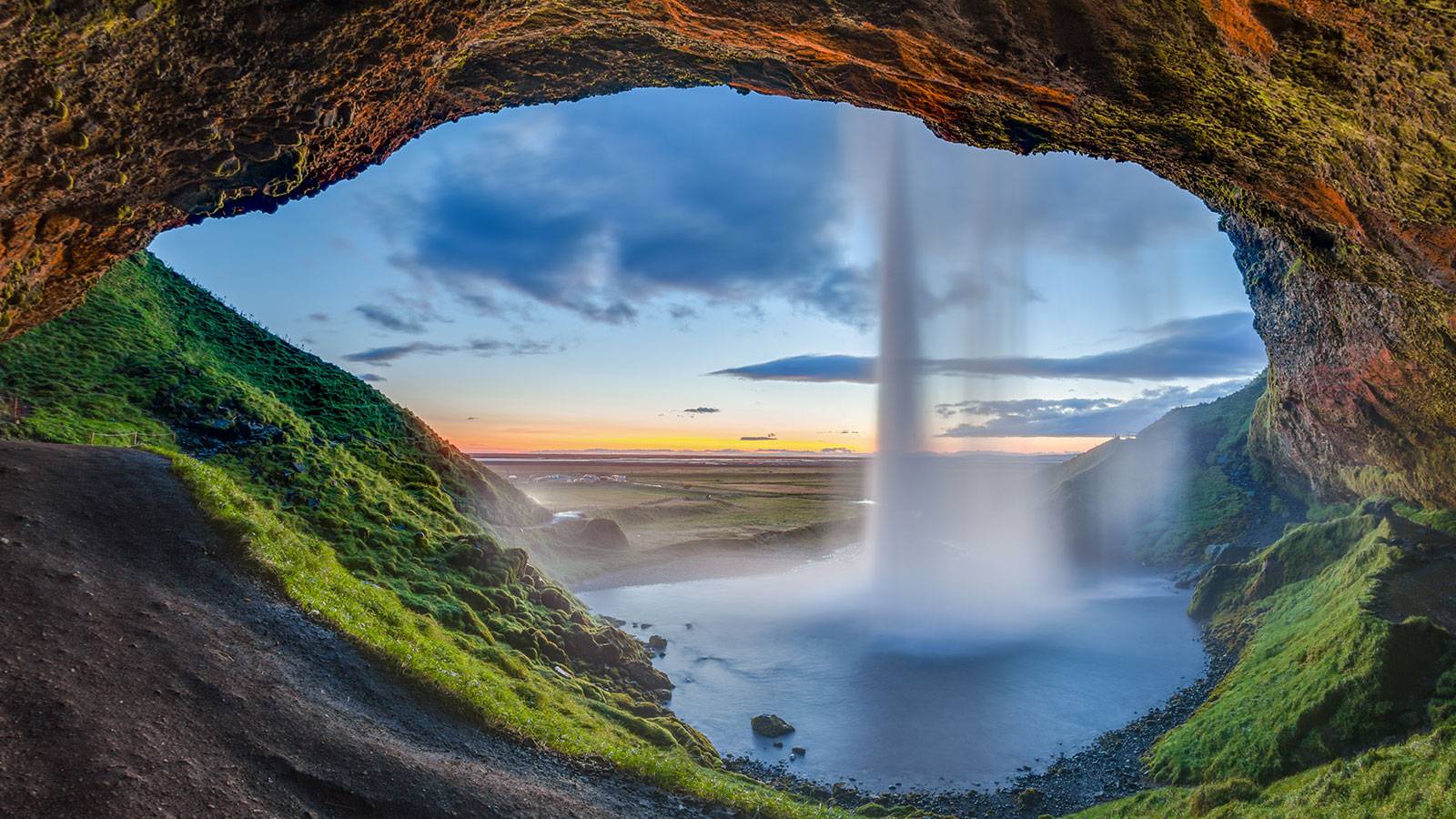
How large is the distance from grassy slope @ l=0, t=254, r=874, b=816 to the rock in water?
3731 millimetres

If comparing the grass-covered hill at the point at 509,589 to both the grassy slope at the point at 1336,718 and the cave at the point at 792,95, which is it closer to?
the grassy slope at the point at 1336,718

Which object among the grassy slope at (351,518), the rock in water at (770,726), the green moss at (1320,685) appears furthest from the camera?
the rock in water at (770,726)

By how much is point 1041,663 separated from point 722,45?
3682cm

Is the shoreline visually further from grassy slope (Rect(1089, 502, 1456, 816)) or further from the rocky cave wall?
the rocky cave wall

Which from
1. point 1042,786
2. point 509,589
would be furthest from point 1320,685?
point 509,589

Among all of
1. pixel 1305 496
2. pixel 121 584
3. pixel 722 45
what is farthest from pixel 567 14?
pixel 1305 496

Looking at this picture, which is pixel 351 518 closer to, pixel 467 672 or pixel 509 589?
pixel 509 589

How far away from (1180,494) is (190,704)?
73.5m

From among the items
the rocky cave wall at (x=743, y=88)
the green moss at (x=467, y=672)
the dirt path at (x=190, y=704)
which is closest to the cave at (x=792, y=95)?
the rocky cave wall at (x=743, y=88)

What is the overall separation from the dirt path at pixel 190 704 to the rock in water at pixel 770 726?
45.1 feet


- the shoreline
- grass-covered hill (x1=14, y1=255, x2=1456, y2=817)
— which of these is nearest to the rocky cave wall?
grass-covered hill (x1=14, y1=255, x2=1456, y2=817)

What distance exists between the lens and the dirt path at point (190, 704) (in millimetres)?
9781

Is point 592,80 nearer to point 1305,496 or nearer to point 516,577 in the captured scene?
point 516,577

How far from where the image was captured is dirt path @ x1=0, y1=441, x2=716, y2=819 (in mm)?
9781
